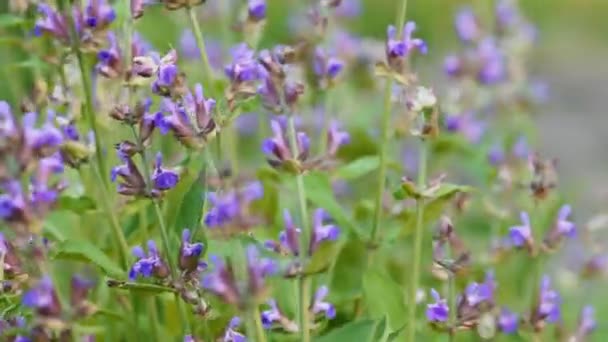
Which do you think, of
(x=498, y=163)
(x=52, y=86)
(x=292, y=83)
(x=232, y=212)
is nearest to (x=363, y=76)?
(x=498, y=163)

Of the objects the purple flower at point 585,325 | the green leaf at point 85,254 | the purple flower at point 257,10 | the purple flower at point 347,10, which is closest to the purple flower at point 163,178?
the green leaf at point 85,254

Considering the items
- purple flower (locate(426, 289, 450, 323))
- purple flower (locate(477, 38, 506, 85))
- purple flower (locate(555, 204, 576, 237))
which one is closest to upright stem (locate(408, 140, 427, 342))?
purple flower (locate(426, 289, 450, 323))

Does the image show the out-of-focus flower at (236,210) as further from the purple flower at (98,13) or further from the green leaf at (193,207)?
the purple flower at (98,13)

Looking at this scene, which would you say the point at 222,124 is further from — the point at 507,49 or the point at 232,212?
the point at 507,49

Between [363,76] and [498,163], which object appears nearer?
[498,163]

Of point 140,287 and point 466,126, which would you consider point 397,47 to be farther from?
point 466,126

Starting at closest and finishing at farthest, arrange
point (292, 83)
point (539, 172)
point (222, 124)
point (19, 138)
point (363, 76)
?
point (19, 138), point (222, 124), point (292, 83), point (539, 172), point (363, 76)

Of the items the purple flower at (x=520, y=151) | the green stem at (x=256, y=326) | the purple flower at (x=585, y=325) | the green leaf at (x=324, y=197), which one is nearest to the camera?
the green stem at (x=256, y=326)

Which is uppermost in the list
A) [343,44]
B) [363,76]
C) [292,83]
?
[292,83]

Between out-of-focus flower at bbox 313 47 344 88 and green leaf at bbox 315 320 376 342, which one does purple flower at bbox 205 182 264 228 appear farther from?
out-of-focus flower at bbox 313 47 344 88
